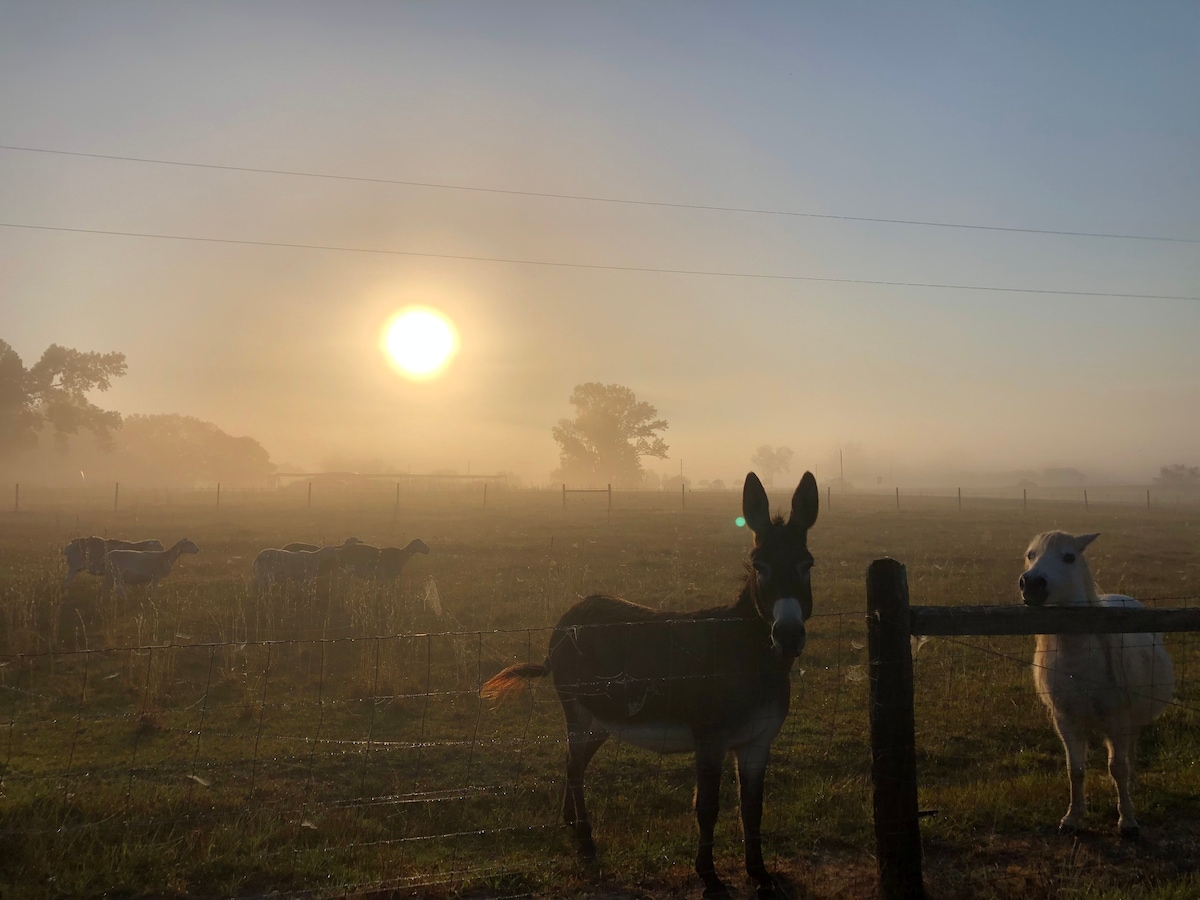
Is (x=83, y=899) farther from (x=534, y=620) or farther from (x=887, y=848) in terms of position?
(x=534, y=620)

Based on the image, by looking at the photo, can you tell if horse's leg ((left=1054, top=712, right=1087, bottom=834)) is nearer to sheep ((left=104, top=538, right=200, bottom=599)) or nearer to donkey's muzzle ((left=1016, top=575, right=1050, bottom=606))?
donkey's muzzle ((left=1016, top=575, right=1050, bottom=606))

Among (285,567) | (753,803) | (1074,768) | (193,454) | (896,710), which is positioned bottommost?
(1074,768)

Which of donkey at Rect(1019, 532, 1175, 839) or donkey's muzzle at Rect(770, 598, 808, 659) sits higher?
donkey's muzzle at Rect(770, 598, 808, 659)

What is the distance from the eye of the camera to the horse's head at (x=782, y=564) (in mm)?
4121

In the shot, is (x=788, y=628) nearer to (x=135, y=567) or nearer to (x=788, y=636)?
(x=788, y=636)

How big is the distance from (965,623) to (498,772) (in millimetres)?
4702

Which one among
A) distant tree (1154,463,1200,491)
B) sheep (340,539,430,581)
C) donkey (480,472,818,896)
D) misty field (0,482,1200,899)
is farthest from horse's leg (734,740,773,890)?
distant tree (1154,463,1200,491)

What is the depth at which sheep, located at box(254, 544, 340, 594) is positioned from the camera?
1600 centimetres

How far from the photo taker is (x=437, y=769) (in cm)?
708

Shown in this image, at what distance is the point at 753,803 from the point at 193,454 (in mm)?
114886

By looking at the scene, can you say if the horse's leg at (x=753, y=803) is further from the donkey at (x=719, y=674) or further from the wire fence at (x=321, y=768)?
the wire fence at (x=321, y=768)

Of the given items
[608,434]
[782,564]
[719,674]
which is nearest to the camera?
[782,564]

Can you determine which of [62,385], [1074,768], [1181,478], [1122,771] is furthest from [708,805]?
[1181,478]

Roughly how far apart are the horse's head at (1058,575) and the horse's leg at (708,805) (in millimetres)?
Answer: 2932
